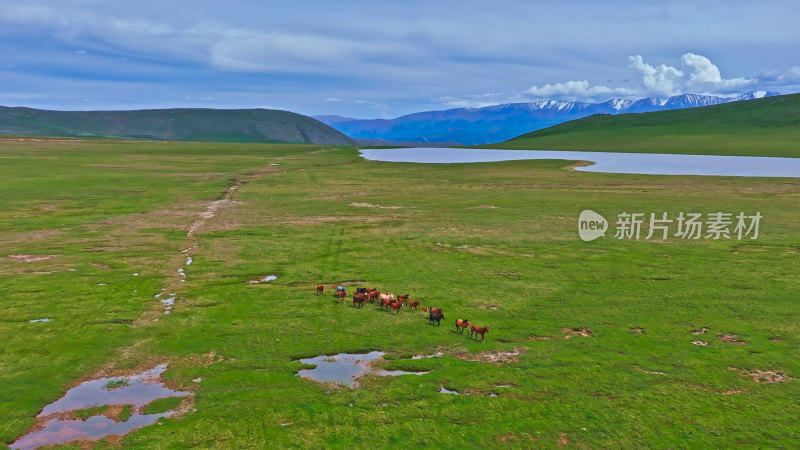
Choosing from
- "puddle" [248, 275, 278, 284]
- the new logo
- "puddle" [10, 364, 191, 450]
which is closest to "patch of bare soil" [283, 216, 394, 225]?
"puddle" [248, 275, 278, 284]

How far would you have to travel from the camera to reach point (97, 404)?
65.2 ft

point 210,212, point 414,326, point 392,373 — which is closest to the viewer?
point 392,373

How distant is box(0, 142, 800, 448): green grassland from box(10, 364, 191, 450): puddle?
707 millimetres

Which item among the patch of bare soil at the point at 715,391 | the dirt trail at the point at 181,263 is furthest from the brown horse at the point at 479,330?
the dirt trail at the point at 181,263

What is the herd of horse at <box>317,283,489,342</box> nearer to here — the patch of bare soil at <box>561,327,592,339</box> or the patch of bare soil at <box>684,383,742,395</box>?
the patch of bare soil at <box>561,327,592,339</box>

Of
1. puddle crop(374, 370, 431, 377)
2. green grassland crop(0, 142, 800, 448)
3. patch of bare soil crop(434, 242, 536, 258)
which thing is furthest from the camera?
patch of bare soil crop(434, 242, 536, 258)

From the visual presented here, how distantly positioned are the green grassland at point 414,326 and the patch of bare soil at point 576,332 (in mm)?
509

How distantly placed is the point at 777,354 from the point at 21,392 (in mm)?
35120

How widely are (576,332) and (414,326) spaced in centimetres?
928

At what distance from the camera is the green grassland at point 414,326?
60.9 feet

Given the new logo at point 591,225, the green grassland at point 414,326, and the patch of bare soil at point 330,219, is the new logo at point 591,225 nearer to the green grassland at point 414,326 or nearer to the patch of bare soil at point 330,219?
the green grassland at point 414,326

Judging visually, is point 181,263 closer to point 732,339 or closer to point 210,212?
point 210,212

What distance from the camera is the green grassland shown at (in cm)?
1856

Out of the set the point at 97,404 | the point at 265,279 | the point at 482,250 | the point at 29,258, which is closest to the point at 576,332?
the point at 482,250
